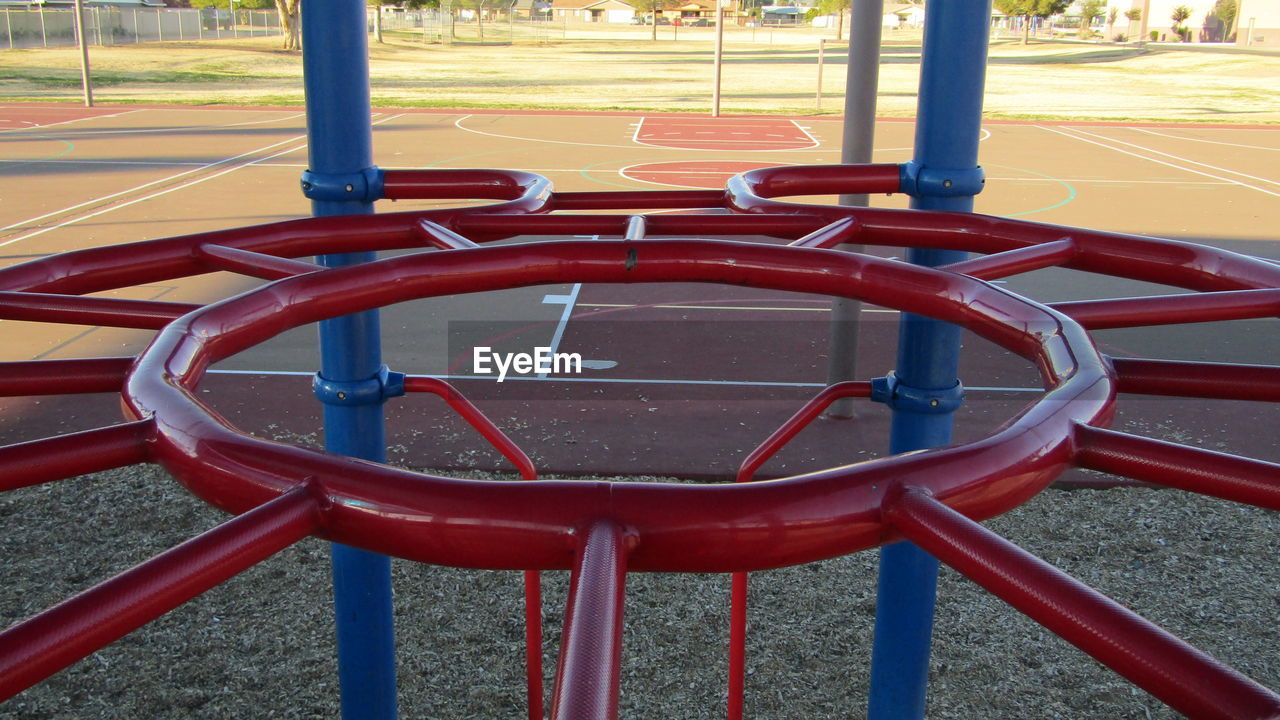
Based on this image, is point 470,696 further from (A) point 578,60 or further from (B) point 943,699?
(A) point 578,60

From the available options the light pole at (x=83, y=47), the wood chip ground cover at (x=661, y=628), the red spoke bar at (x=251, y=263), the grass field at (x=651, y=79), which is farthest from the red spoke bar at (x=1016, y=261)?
the grass field at (x=651, y=79)

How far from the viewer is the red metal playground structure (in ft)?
3.37

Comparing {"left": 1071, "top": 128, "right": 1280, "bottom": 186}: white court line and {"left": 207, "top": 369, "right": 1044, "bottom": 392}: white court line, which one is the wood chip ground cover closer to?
{"left": 207, "top": 369, "right": 1044, "bottom": 392}: white court line

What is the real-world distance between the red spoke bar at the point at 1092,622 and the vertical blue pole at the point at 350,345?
85.4 inches

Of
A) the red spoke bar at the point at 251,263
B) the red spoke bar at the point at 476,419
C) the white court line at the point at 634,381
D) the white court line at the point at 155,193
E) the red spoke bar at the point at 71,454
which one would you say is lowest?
the white court line at the point at 634,381

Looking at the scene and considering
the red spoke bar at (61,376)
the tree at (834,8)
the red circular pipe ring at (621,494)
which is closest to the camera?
the red circular pipe ring at (621,494)

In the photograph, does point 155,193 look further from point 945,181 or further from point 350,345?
point 945,181

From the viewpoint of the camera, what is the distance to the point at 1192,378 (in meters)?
1.58

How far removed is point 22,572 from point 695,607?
9.85ft

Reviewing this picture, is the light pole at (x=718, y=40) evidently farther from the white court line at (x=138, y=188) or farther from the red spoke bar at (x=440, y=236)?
the red spoke bar at (x=440, y=236)

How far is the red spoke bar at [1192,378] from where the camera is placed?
5.07 feet

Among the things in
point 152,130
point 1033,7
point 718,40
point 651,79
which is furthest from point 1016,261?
point 1033,7

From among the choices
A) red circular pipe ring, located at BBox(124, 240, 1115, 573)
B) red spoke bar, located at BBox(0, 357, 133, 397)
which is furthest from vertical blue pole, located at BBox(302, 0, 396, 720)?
red circular pipe ring, located at BBox(124, 240, 1115, 573)

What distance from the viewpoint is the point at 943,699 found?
4.01 metres
